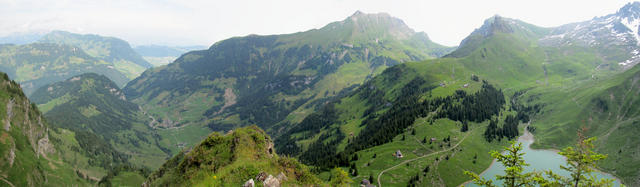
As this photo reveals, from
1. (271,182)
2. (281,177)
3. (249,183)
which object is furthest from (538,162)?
(249,183)

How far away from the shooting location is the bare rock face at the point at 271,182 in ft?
202

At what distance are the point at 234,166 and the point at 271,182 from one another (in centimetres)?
1279

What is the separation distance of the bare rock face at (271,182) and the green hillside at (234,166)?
1906 millimetres

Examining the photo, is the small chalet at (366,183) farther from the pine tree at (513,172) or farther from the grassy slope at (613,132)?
the grassy slope at (613,132)

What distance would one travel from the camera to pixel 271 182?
6244 cm

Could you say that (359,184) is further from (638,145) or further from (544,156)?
(638,145)

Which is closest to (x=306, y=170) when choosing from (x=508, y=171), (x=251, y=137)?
(x=251, y=137)

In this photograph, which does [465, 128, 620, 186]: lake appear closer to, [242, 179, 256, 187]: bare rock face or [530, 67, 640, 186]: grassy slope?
[530, 67, 640, 186]: grassy slope

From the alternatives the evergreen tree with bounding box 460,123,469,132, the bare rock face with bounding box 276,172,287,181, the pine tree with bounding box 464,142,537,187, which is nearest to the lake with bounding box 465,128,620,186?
the evergreen tree with bounding box 460,123,469,132

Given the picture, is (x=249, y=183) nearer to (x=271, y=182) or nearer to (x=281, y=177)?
(x=271, y=182)

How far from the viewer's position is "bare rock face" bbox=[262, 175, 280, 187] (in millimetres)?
61594

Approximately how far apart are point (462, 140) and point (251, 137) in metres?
138

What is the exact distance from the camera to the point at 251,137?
85500 millimetres

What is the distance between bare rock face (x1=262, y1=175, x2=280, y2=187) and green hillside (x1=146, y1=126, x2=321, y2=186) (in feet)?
6.25
